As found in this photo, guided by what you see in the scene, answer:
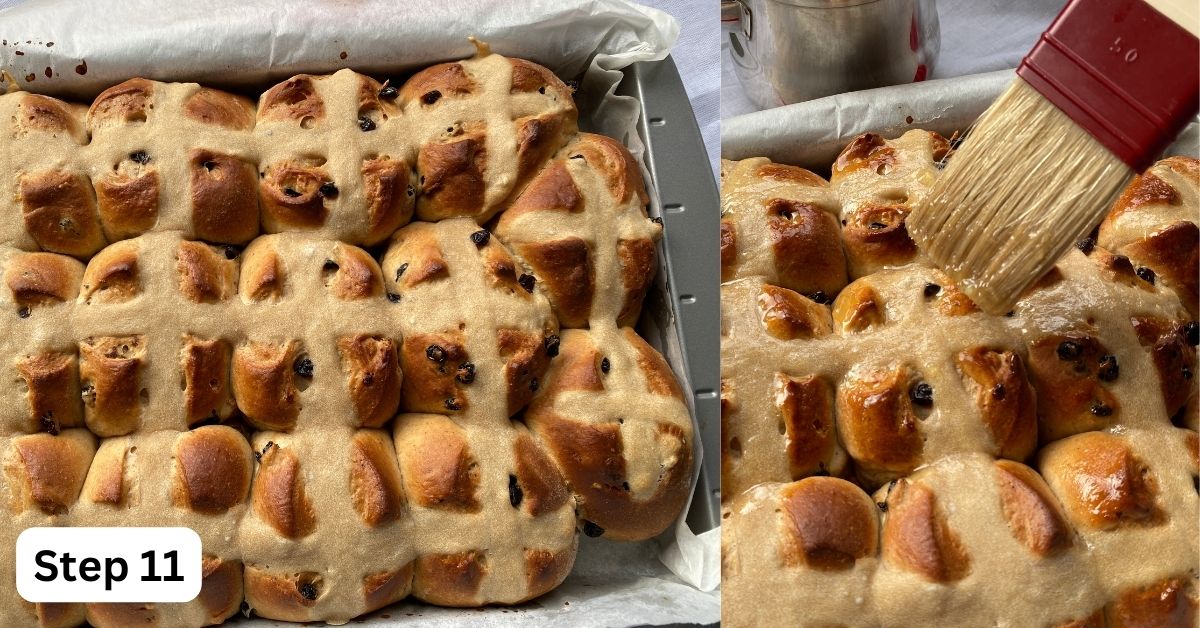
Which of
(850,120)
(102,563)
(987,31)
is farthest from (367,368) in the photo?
(987,31)

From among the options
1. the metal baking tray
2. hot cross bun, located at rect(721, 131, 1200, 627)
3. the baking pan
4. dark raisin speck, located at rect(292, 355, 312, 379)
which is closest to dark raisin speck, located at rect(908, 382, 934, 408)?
hot cross bun, located at rect(721, 131, 1200, 627)

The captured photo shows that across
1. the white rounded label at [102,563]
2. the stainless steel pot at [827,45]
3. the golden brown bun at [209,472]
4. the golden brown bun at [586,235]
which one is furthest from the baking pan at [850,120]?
the white rounded label at [102,563]

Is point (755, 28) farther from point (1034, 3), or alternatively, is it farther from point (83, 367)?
point (83, 367)

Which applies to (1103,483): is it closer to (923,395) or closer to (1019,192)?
(923,395)

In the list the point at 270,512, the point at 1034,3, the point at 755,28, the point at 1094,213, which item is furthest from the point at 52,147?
the point at 1034,3

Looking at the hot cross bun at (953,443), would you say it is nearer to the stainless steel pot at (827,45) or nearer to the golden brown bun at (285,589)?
the stainless steel pot at (827,45)
